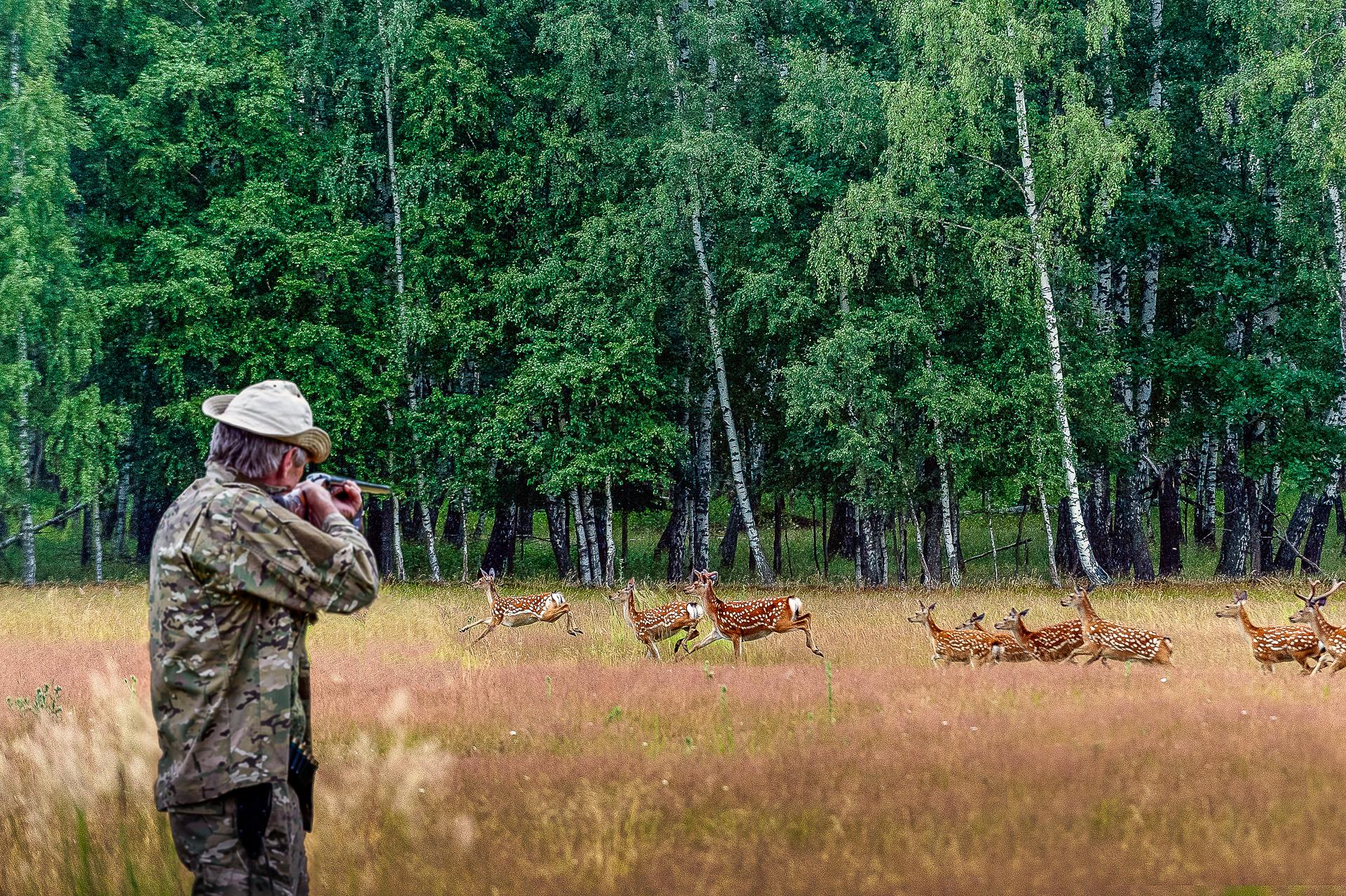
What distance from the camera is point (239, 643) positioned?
15.0 ft

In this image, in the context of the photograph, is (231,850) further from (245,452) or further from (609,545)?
(609,545)

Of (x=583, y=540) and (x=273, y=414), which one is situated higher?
(x=273, y=414)

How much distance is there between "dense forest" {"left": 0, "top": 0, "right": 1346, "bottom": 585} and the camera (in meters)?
22.5

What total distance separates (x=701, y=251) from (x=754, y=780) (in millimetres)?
18986

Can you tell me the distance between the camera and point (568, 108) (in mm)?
25875

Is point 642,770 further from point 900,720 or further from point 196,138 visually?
point 196,138

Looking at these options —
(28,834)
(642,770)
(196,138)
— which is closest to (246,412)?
(28,834)

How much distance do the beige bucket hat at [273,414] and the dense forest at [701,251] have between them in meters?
18.4

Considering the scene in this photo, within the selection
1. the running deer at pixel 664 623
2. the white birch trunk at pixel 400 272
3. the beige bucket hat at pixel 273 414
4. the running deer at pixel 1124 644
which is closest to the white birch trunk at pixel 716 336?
the white birch trunk at pixel 400 272

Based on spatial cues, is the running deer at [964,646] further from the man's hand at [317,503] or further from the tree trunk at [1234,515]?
the tree trunk at [1234,515]

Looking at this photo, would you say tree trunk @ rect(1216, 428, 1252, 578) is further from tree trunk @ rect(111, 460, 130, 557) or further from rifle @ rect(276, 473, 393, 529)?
tree trunk @ rect(111, 460, 130, 557)

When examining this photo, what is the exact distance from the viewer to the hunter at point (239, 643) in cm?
445

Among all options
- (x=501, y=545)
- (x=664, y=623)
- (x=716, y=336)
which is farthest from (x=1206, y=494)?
(x=664, y=623)

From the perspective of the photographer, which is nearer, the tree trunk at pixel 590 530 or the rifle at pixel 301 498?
the rifle at pixel 301 498
